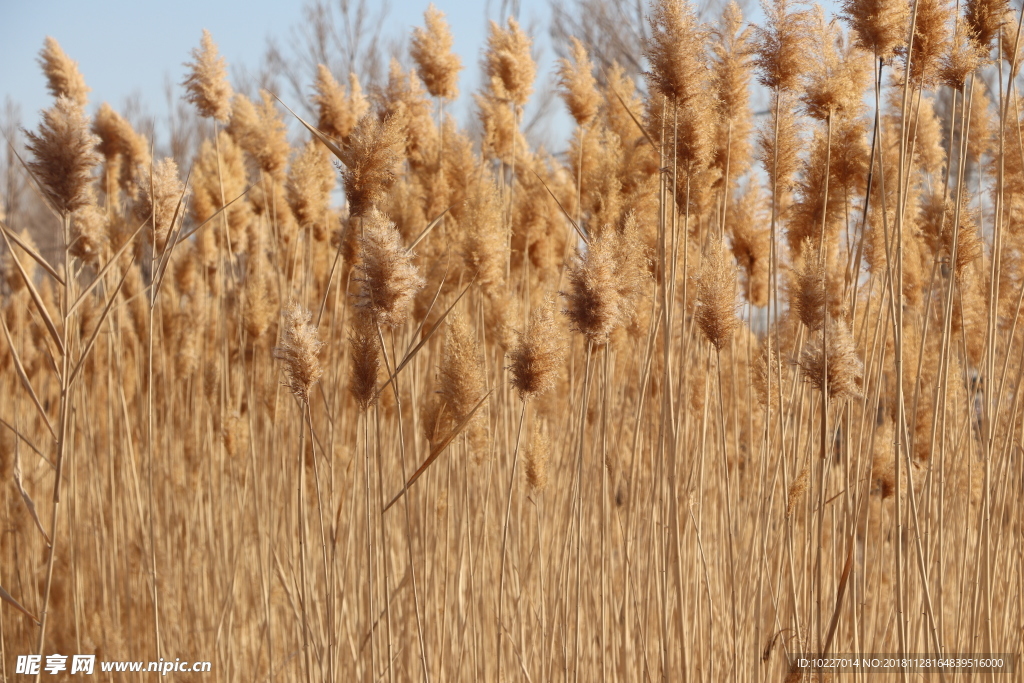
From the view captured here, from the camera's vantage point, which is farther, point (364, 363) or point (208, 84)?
point (208, 84)

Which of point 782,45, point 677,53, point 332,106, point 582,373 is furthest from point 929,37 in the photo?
point 332,106

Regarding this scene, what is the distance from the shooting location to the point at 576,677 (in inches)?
60.9

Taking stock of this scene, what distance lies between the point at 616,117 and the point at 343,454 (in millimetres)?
1446

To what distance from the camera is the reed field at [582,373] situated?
4.54ft

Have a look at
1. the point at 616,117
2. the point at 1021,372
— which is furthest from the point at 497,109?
the point at 1021,372

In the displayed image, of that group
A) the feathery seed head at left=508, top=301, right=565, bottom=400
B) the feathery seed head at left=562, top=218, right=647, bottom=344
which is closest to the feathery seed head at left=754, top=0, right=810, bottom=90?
the feathery seed head at left=562, top=218, right=647, bottom=344

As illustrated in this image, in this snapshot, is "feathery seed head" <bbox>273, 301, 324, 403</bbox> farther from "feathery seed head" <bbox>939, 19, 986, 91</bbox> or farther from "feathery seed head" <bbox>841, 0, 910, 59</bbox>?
"feathery seed head" <bbox>939, 19, 986, 91</bbox>

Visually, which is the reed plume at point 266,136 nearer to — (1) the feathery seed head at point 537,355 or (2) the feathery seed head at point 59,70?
(2) the feathery seed head at point 59,70

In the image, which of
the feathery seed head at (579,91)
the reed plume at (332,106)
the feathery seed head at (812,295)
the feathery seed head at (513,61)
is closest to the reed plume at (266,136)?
the reed plume at (332,106)

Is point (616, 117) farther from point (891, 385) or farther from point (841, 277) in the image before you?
point (891, 385)

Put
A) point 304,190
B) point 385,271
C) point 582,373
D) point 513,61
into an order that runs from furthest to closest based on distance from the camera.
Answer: point 513,61 → point 582,373 → point 304,190 → point 385,271

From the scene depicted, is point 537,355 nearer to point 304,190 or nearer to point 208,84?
point 304,190

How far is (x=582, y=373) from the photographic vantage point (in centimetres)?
235

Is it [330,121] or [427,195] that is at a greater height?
[330,121]
